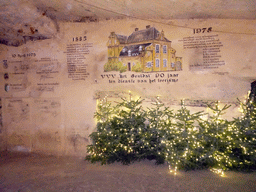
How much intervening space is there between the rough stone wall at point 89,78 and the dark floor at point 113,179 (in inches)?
46.4

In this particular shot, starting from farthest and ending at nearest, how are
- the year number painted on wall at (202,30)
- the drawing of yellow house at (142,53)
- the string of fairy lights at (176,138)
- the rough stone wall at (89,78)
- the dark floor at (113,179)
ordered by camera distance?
the drawing of yellow house at (142,53) < the year number painted on wall at (202,30) < the rough stone wall at (89,78) < the string of fairy lights at (176,138) < the dark floor at (113,179)

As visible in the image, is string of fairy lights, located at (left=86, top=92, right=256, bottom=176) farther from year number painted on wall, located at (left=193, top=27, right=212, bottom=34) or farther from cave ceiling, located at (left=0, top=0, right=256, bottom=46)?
cave ceiling, located at (left=0, top=0, right=256, bottom=46)

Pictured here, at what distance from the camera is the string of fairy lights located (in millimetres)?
4336

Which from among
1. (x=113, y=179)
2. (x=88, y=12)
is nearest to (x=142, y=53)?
(x=88, y=12)

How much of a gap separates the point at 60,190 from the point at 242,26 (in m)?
5.46

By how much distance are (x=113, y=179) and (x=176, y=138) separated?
1660 millimetres


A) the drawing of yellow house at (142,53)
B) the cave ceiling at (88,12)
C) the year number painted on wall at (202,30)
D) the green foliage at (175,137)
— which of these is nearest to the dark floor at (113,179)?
the green foliage at (175,137)

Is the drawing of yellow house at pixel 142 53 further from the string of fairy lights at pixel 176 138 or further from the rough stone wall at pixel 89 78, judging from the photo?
the string of fairy lights at pixel 176 138

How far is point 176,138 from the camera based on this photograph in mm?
4500

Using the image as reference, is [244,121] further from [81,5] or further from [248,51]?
[81,5]

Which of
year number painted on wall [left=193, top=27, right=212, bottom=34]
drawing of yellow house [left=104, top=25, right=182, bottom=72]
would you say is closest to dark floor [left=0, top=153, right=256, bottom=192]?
drawing of yellow house [left=104, top=25, right=182, bottom=72]

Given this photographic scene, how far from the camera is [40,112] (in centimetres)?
627

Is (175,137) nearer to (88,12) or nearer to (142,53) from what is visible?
(142,53)

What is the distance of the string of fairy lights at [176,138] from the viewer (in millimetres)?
4336
